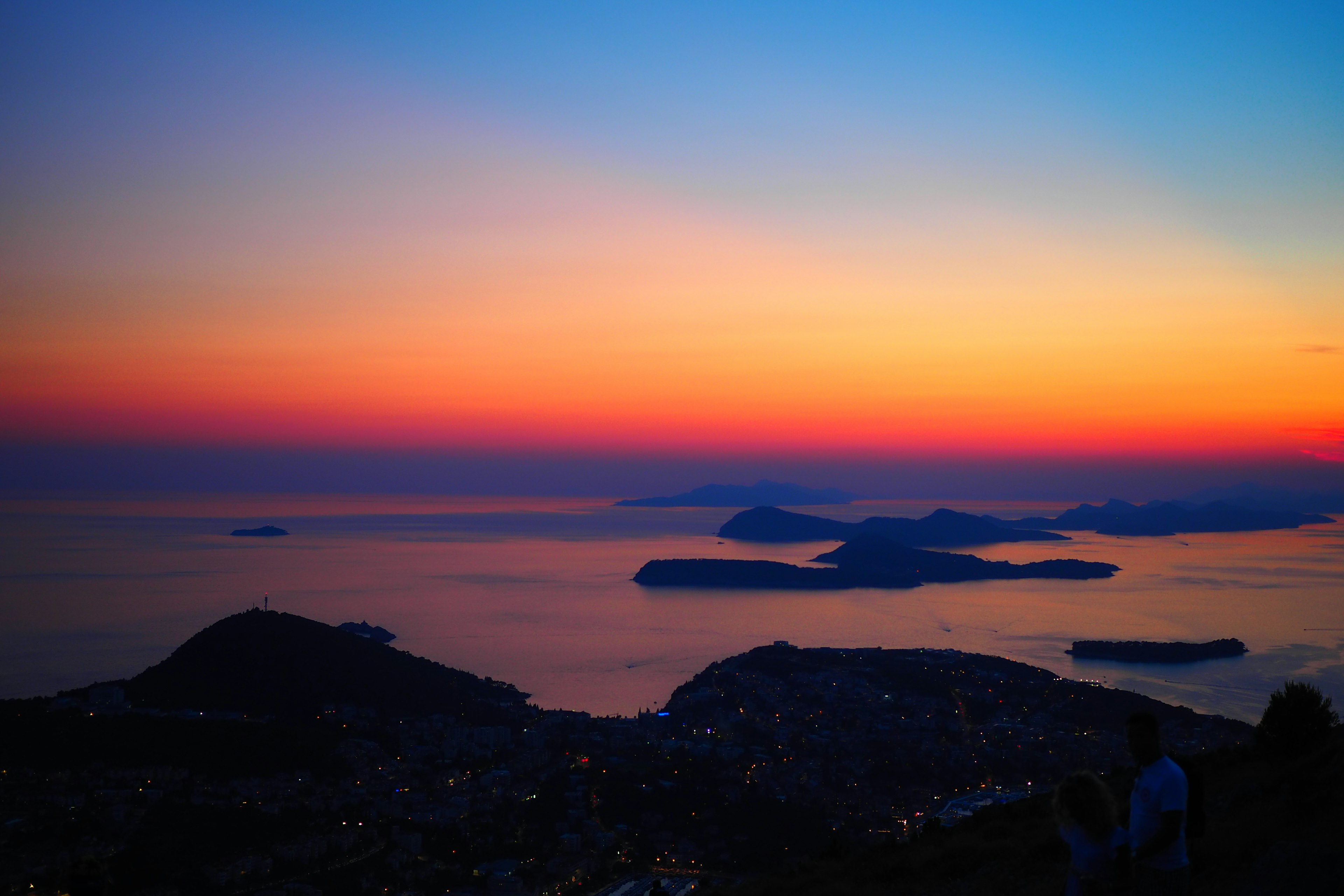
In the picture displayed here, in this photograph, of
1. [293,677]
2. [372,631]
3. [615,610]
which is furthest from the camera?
[615,610]

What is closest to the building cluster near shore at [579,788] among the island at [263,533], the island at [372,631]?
the island at [372,631]

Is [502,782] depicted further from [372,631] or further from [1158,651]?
[1158,651]

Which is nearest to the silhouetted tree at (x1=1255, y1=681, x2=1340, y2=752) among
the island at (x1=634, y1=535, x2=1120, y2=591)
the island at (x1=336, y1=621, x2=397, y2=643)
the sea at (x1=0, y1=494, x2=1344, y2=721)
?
the sea at (x1=0, y1=494, x2=1344, y2=721)

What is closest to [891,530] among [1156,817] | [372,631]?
[372,631]

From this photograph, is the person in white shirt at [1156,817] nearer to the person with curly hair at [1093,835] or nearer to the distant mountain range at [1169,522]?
the person with curly hair at [1093,835]

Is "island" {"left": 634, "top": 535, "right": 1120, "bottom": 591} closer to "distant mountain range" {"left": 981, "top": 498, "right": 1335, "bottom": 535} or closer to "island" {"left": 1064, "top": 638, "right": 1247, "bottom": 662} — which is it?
"island" {"left": 1064, "top": 638, "right": 1247, "bottom": 662}

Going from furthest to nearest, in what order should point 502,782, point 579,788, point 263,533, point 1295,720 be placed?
point 263,533, point 502,782, point 579,788, point 1295,720

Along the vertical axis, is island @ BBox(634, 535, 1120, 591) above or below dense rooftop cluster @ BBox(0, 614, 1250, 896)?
below
